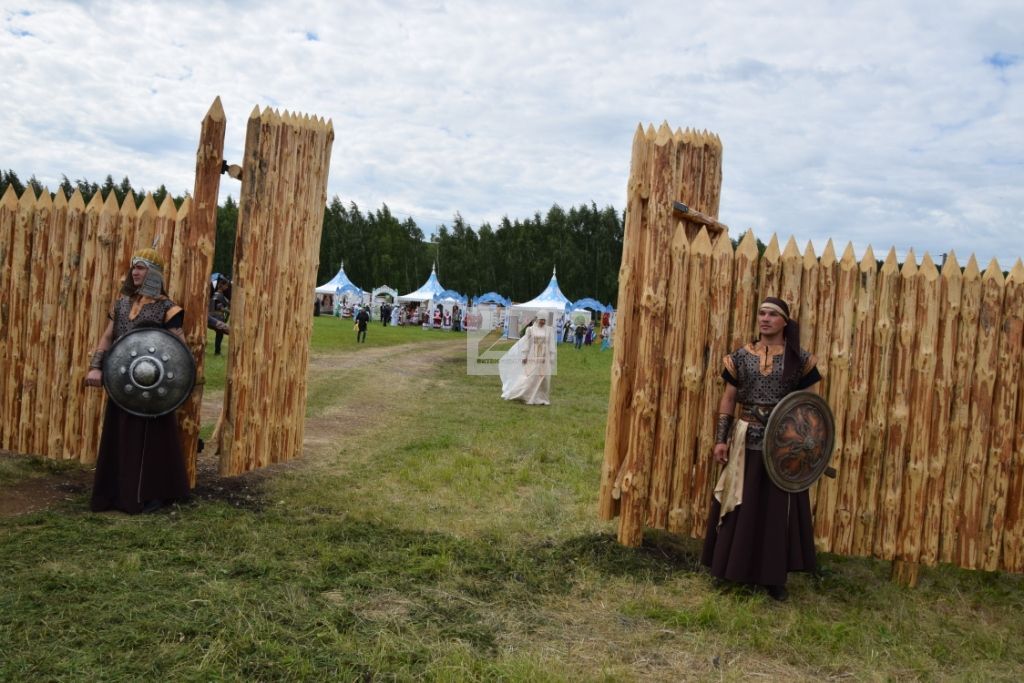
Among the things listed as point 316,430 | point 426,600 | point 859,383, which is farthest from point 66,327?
point 859,383

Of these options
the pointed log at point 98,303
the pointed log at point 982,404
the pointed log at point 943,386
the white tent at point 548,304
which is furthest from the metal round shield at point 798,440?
the white tent at point 548,304

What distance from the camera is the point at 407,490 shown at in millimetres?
6133

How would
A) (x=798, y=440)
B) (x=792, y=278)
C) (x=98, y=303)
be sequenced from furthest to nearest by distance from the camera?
(x=98, y=303), (x=792, y=278), (x=798, y=440)

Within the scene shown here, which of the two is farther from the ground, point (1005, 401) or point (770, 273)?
point (770, 273)

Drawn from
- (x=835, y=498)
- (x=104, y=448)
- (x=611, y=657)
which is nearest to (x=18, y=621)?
(x=104, y=448)

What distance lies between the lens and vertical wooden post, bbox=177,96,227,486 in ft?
17.4

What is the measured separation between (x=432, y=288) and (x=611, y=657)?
38321 millimetres

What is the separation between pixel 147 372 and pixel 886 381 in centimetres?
453

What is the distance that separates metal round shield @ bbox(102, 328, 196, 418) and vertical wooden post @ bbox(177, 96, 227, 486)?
37cm

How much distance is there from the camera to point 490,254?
52562 millimetres

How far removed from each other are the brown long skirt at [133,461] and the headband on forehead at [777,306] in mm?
3859

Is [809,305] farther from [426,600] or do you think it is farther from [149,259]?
[149,259]

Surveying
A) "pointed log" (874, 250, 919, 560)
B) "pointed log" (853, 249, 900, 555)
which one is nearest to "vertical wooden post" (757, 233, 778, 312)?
"pointed log" (853, 249, 900, 555)

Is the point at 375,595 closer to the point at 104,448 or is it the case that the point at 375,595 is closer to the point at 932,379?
the point at 104,448
